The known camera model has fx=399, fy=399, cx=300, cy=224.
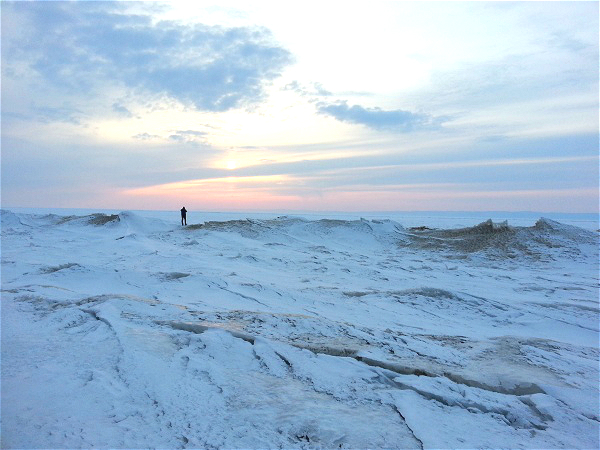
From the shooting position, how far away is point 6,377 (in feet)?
12.7

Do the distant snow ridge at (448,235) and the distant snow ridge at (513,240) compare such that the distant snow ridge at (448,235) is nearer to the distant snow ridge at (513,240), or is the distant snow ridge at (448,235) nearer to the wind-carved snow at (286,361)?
the distant snow ridge at (513,240)

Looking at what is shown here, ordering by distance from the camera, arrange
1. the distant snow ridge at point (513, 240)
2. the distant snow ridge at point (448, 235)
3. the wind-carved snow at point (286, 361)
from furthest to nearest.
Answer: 1. the distant snow ridge at point (448, 235)
2. the distant snow ridge at point (513, 240)
3. the wind-carved snow at point (286, 361)

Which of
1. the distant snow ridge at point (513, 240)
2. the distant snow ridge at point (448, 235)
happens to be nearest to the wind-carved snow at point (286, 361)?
the distant snow ridge at point (513, 240)

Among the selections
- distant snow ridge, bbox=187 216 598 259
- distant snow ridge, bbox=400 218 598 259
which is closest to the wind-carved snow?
distant snow ridge, bbox=400 218 598 259

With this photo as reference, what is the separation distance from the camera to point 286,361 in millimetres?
4434

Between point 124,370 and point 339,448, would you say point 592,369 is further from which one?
point 124,370

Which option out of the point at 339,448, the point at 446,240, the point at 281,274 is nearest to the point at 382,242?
the point at 446,240

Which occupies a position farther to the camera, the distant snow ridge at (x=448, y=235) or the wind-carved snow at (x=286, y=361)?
the distant snow ridge at (x=448, y=235)

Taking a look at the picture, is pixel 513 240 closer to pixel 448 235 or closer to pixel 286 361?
pixel 448 235

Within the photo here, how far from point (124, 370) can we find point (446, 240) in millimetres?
16451

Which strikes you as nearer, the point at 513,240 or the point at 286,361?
the point at 286,361

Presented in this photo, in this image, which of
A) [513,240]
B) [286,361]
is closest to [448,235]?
[513,240]

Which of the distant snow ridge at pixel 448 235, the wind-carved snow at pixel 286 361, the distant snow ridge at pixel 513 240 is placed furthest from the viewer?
the distant snow ridge at pixel 448 235

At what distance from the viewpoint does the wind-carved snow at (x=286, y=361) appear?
10.7ft
